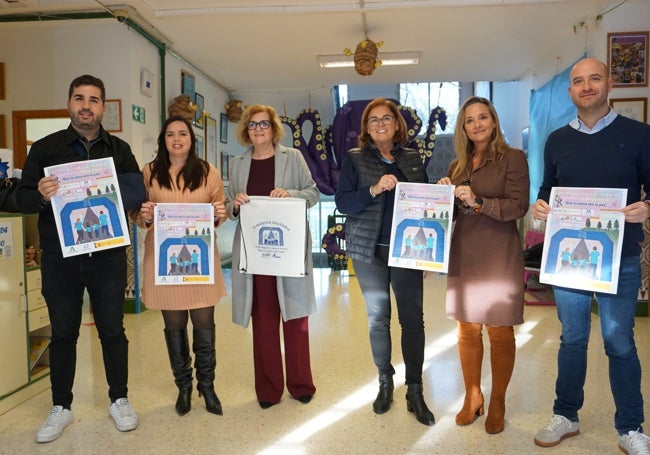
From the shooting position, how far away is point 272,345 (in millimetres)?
2447

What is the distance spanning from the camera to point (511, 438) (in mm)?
2084

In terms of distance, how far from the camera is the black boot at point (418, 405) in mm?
2209

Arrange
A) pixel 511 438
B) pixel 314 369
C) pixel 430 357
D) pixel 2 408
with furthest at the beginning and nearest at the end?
pixel 430 357 < pixel 314 369 < pixel 2 408 < pixel 511 438

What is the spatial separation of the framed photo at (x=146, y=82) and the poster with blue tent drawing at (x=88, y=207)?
2845mm

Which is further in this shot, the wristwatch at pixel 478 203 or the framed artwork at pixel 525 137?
the framed artwork at pixel 525 137

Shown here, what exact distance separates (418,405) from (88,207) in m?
1.61

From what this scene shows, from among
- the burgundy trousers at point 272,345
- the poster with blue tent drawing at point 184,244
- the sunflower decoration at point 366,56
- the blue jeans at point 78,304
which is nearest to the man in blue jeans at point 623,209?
the burgundy trousers at point 272,345

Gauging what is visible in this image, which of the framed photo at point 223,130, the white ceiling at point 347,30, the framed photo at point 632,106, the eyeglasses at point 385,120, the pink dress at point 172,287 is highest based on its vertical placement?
the white ceiling at point 347,30

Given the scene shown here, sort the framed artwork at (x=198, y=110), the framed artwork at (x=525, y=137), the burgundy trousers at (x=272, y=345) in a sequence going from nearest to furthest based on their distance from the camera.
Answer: the burgundy trousers at (x=272, y=345)
the framed artwork at (x=198, y=110)
the framed artwork at (x=525, y=137)

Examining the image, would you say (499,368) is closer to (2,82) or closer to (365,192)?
(365,192)

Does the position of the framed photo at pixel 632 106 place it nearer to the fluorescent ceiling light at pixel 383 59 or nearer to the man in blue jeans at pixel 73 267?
the fluorescent ceiling light at pixel 383 59

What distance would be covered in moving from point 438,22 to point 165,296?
371 cm

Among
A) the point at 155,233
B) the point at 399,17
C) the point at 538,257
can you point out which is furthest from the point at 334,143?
the point at 155,233

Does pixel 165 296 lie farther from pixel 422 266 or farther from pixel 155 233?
pixel 422 266
